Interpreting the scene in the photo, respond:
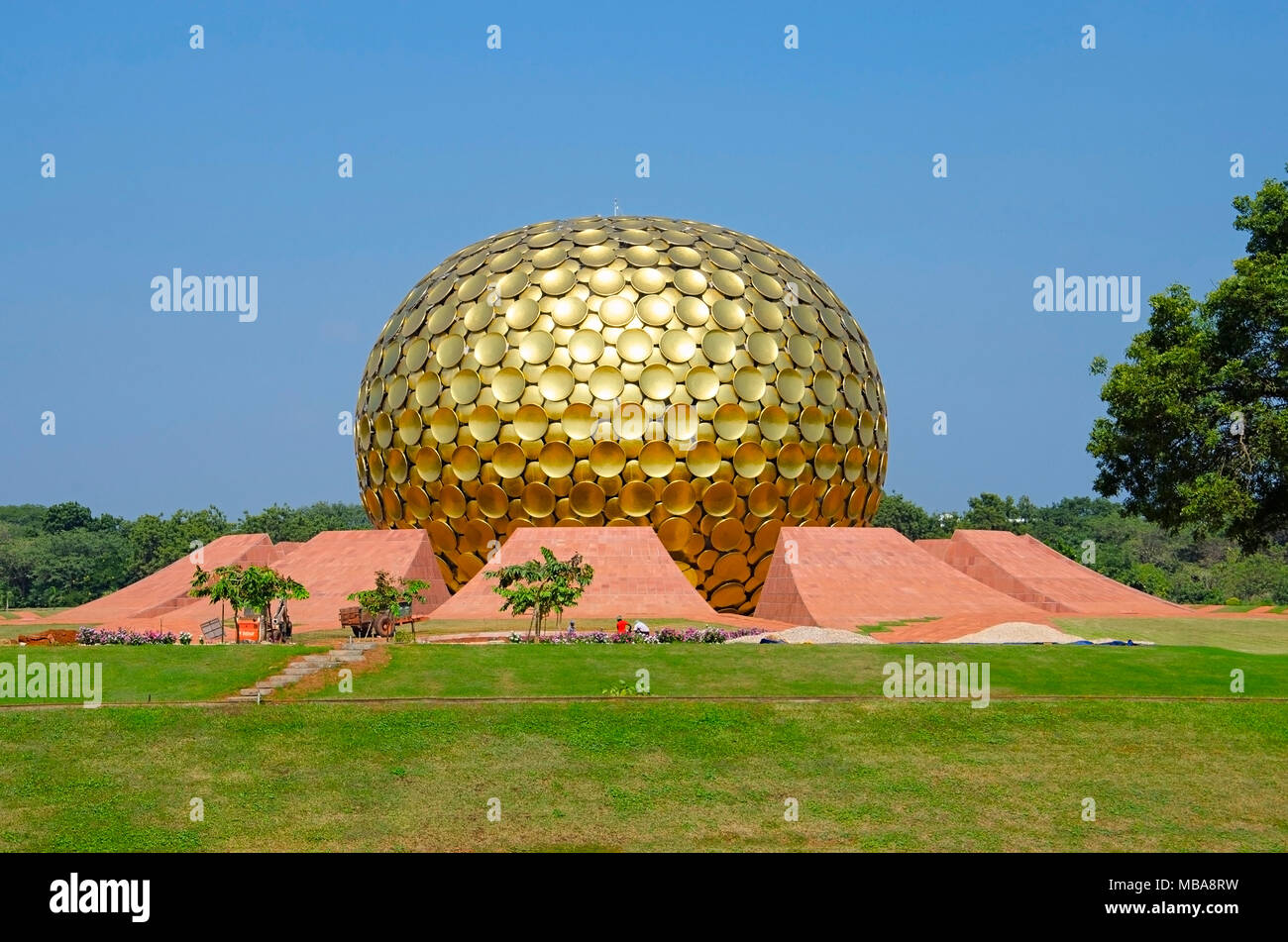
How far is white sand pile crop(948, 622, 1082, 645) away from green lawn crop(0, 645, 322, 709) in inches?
473

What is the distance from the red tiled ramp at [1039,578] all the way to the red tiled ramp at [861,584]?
2.14 metres

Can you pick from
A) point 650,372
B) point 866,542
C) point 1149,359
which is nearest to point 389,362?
point 650,372

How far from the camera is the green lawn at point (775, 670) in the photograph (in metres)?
17.7

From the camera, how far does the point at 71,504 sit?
82.6 m

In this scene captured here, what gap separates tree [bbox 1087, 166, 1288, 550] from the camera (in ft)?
82.5

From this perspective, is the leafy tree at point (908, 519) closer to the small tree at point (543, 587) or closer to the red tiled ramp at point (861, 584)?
the red tiled ramp at point (861, 584)

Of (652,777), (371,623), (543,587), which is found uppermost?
(543,587)

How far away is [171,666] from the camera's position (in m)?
18.5

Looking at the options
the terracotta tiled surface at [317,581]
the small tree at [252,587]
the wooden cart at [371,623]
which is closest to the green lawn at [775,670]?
the wooden cart at [371,623]

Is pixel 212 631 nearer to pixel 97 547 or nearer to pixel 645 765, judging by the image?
pixel 645 765

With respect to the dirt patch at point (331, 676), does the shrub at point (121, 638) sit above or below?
above

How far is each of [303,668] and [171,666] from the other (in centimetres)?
191

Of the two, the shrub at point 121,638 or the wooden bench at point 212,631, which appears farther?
the wooden bench at point 212,631

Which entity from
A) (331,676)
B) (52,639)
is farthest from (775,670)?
(52,639)
